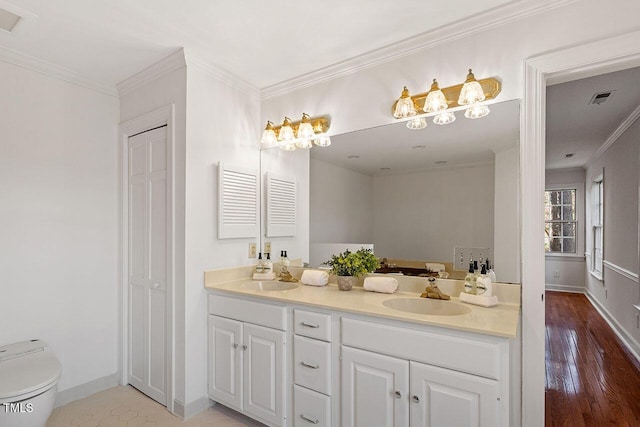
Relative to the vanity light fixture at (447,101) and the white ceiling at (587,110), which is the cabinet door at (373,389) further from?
the white ceiling at (587,110)

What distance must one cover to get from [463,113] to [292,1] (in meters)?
1.11

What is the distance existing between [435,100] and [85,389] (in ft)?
10.2

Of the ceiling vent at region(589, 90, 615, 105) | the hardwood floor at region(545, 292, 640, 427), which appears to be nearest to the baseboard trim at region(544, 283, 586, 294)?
the hardwood floor at region(545, 292, 640, 427)

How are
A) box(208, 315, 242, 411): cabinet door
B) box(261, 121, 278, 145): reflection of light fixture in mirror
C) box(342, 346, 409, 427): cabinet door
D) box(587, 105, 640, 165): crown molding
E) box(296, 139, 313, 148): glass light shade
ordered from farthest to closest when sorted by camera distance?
box(587, 105, 640, 165): crown molding, box(261, 121, 278, 145): reflection of light fixture in mirror, box(296, 139, 313, 148): glass light shade, box(208, 315, 242, 411): cabinet door, box(342, 346, 409, 427): cabinet door

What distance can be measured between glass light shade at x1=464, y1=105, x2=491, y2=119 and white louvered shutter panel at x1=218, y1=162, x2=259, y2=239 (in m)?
1.58

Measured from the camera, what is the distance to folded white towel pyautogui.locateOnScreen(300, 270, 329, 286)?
2.31 m

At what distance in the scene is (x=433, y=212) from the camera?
7.02ft

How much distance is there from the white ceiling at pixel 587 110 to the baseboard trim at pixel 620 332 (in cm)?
231

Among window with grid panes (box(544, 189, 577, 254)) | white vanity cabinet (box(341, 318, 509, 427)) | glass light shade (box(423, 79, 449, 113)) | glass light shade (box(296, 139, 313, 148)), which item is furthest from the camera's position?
window with grid panes (box(544, 189, 577, 254))

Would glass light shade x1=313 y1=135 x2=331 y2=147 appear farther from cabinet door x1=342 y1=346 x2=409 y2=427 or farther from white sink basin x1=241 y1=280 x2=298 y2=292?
cabinet door x1=342 y1=346 x2=409 y2=427

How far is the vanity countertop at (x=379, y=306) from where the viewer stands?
140cm

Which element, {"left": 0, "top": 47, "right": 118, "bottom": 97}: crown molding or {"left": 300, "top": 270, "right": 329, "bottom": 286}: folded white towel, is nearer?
{"left": 0, "top": 47, "right": 118, "bottom": 97}: crown molding

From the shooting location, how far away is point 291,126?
99.9 inches

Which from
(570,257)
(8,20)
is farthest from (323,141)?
(570,257)
